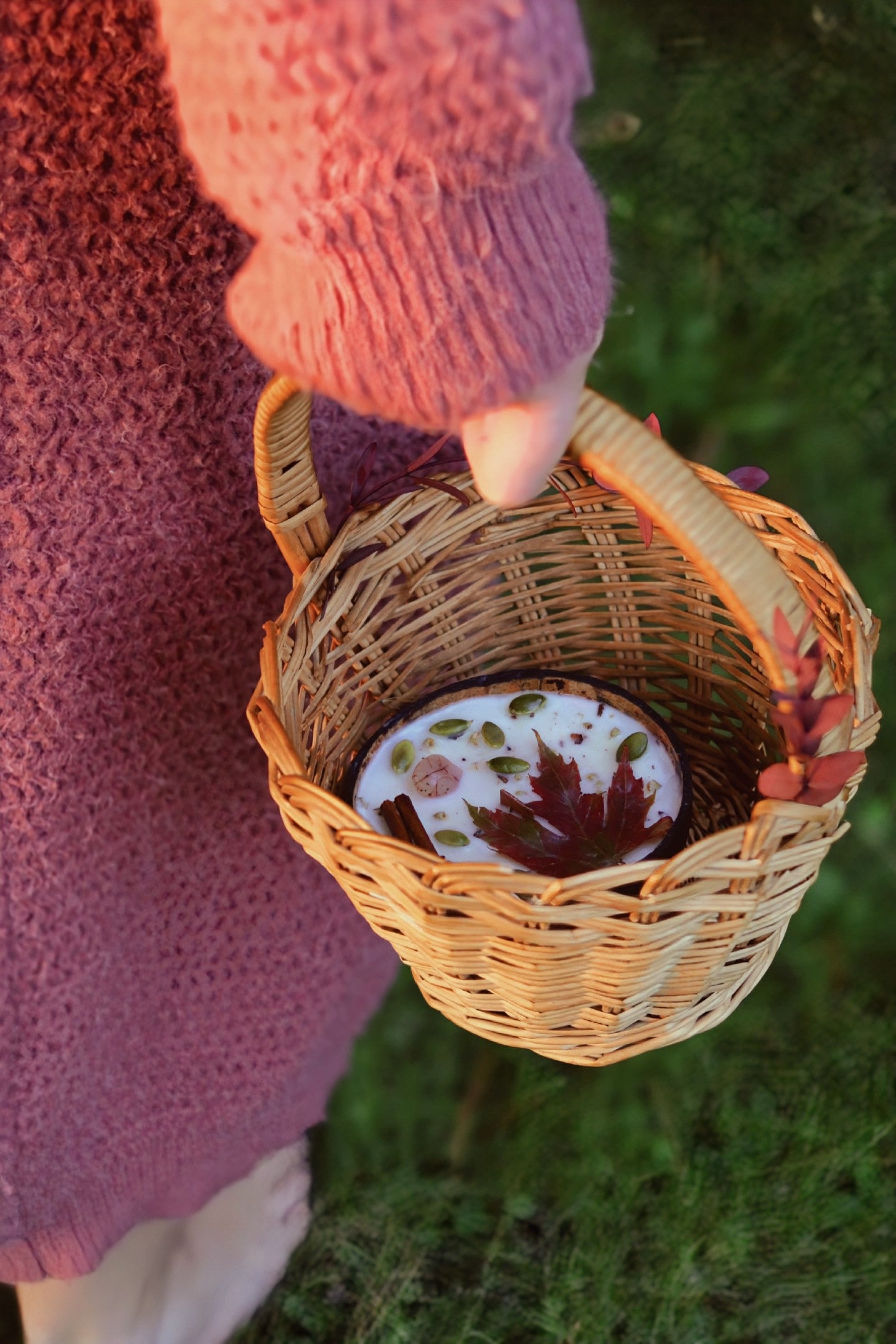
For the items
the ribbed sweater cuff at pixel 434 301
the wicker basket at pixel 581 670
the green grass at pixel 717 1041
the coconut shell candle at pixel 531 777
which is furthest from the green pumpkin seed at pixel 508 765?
the green grass at pixel 717 1041

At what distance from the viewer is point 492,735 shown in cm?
74

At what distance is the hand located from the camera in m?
0.43

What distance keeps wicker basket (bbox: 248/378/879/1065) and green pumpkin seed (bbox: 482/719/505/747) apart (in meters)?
0.08

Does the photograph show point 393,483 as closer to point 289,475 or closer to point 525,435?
point 289,475

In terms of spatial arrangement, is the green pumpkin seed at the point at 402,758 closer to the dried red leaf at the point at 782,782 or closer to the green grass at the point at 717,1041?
the dried red leaf at the point at 782,782

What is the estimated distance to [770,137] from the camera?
1.00 meters

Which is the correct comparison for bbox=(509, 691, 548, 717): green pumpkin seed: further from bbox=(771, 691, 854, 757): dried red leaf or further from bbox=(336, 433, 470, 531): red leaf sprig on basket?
bbox=(771, 691, 854, 757): dried red leaf

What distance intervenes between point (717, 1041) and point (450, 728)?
2.16 feet

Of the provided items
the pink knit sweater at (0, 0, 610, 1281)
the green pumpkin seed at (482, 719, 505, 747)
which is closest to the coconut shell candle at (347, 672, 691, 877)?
the green pumpkin seed at (482, 719, 505, 747)

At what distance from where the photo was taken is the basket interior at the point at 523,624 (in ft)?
2.33

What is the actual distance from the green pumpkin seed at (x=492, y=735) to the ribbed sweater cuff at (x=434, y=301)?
1.16ft

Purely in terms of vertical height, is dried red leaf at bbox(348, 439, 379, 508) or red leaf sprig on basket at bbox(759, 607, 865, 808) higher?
red leaf sprig on basket at bbox(759, 607, 865, 808)

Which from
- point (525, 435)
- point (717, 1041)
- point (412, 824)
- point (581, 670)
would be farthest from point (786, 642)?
point (717, 1041)

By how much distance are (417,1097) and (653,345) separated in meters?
0.84
